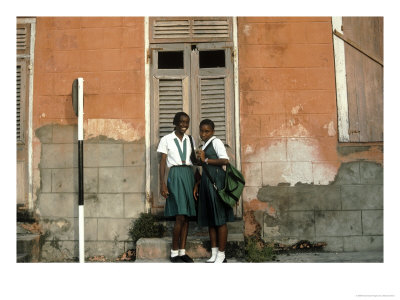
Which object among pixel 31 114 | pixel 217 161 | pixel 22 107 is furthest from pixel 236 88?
pixel 22 107

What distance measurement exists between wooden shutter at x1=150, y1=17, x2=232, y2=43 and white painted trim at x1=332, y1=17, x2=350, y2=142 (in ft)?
4.77

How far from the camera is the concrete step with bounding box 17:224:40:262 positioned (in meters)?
5.50

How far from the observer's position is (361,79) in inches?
230

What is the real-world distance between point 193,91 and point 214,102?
0.32 metres

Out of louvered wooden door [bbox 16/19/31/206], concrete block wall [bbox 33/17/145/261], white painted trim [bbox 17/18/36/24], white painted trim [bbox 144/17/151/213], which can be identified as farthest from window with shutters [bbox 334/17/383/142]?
louvered wooden door [bbox 16/19/31/206]

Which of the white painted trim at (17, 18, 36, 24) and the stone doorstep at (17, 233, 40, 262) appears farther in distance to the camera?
the white painted trim at (17, 18, 36, 24)

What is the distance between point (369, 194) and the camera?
5.72 m

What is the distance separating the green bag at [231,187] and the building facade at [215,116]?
748 millimetres

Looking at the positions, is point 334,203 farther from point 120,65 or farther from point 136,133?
point 120,65

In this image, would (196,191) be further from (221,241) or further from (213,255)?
(213,255)

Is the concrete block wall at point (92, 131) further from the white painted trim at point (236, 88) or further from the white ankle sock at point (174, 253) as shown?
the white painted trim at point (236, 88)

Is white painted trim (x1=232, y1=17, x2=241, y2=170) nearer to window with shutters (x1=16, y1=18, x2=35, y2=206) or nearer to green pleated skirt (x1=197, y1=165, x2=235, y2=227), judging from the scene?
green pleated skirt (x1=197, y1=165, x2=235, y2=227)

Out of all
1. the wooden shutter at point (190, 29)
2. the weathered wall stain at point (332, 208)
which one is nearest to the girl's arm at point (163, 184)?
the weathered wall stain at point (332, 208)
